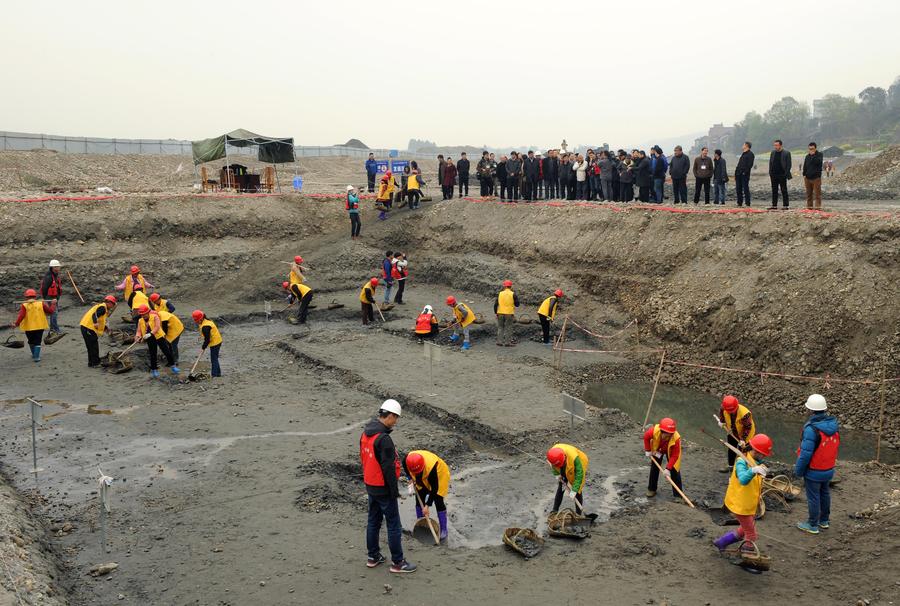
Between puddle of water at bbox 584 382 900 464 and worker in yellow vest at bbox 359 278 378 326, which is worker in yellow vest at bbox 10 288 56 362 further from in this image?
puddle of water at bbox 584 382 900 464

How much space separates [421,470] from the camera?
9117 millimetres

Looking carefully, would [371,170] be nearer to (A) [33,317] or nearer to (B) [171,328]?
(B) [171,328]

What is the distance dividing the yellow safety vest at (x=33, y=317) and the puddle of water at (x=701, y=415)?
41.2 feet

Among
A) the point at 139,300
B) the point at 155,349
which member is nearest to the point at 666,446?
the point at 155,349

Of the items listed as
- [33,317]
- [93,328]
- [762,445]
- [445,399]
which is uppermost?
[33,317]

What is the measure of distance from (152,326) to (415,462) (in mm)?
9572

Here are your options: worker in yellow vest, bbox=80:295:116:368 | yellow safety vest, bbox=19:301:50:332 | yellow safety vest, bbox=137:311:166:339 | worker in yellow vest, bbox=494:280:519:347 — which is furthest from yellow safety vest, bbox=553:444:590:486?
yellow safety vest, bbox=19:301:50:332

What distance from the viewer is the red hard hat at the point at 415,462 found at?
9016 millimetres

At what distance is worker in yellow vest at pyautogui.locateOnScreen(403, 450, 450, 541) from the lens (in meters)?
9.06

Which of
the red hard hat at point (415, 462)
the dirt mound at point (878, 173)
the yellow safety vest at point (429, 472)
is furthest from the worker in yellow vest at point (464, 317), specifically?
the dirt mound at point (878, 173)

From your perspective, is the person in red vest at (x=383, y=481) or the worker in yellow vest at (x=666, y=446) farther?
the worker in yellow vest at (x=666, y=446)

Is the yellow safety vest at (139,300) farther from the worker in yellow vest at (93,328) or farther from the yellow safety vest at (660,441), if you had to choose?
the yellow safety vest at (660,441)

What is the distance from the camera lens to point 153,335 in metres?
16.5

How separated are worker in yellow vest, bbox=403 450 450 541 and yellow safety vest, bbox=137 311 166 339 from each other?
9231 mm
